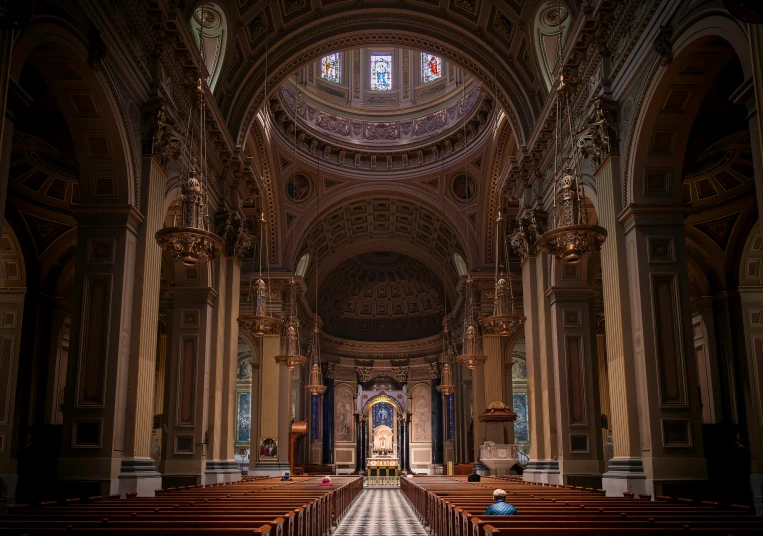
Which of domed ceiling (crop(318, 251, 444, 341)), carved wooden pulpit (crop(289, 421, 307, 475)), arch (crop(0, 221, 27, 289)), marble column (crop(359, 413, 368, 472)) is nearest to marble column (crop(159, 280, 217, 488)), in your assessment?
arch (crop(0, 221, 27, 289))

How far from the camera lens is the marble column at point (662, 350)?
8891 millimetres

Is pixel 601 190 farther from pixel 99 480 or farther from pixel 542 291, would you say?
pixel 99 480

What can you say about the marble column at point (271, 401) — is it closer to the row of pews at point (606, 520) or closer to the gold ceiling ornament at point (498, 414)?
the gold ceiling ornament at point (498, 414)

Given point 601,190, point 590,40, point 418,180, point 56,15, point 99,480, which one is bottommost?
point 99,480

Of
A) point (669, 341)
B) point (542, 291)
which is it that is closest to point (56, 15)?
point (669, 341)

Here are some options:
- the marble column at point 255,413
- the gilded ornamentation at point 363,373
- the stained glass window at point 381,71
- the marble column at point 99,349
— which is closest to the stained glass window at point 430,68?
the stained glass window at point 381,71

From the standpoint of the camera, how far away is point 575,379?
1316 cm

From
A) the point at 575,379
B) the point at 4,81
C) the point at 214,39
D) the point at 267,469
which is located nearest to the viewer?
the point at 4,81

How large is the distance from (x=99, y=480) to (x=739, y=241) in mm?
13572

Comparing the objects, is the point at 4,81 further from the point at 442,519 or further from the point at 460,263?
the point at 460,263

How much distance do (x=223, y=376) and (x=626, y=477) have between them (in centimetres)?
876

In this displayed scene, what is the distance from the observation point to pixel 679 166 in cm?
966

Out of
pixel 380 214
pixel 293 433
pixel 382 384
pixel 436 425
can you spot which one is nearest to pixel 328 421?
pixel 382 384

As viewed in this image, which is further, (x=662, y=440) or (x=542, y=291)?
(x=542, y=291)
